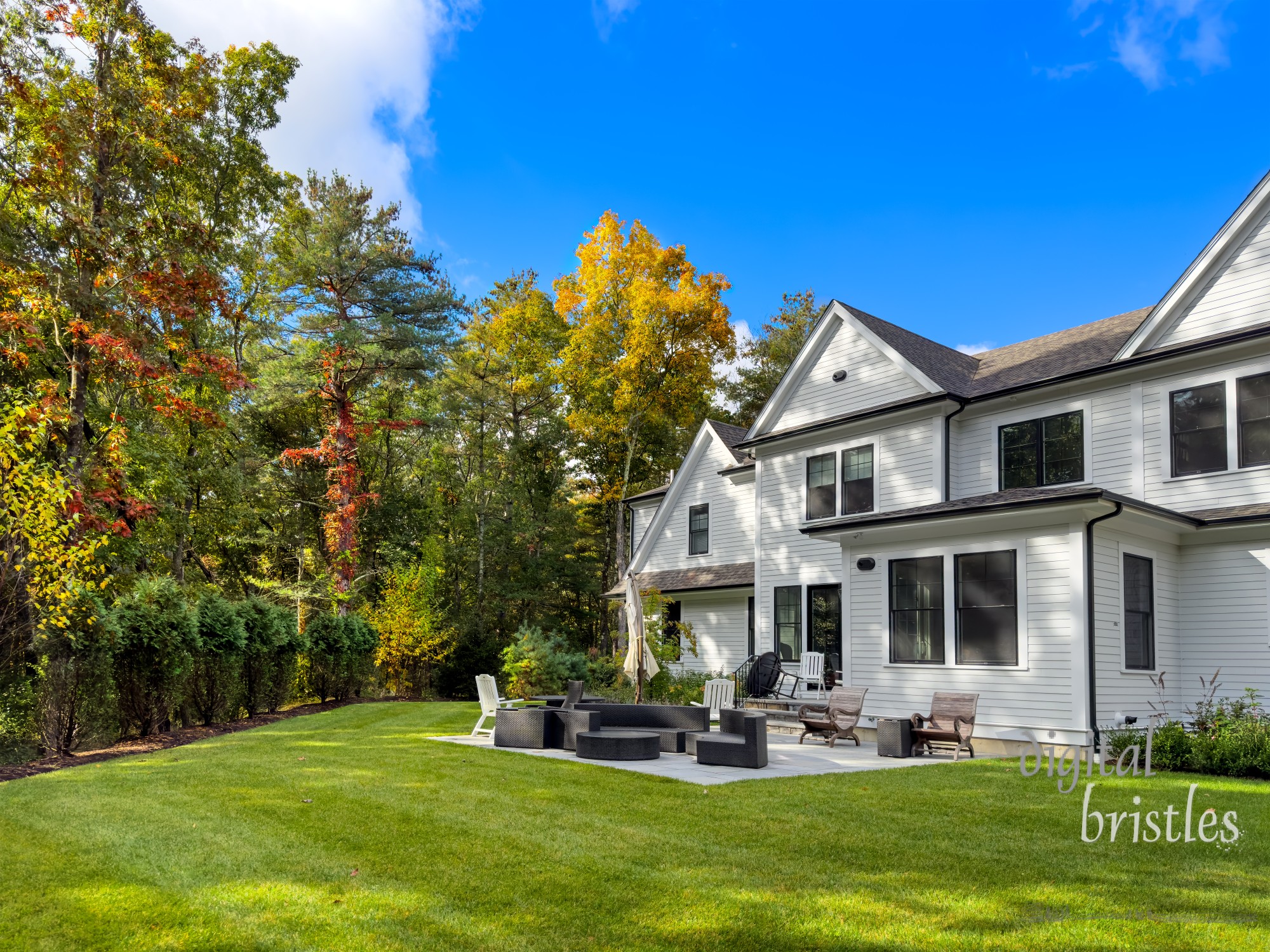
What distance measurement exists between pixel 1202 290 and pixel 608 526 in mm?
25185

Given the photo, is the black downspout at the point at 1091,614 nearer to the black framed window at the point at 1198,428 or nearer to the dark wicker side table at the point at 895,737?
the dark wicker side table at the point at 895,737

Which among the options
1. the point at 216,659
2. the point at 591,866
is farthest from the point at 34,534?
the point at 591,866

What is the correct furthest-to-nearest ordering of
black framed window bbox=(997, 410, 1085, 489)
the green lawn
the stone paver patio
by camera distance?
black framed window bbox=(997, 410, 1085, 489) → the stone paver patio → the green lawn

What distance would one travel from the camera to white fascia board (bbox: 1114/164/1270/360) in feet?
43.1

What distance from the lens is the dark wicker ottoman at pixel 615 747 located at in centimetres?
1086

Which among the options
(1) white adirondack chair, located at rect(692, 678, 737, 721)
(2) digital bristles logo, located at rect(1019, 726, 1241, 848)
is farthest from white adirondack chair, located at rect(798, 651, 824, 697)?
(2) digital bristles logo, located at rect(1019, 726, 1241, 848)

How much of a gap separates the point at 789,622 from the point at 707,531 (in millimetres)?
4743

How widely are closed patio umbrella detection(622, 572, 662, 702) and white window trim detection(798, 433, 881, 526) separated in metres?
4.86

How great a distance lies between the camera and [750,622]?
20.5 m

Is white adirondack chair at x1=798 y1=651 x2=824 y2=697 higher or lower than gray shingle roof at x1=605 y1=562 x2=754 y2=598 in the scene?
lower

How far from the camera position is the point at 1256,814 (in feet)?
24.4

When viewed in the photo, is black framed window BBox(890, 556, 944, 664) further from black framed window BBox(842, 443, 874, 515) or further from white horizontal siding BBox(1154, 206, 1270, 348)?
white horizontal siding BBox(1154, 206, 1270, 348)

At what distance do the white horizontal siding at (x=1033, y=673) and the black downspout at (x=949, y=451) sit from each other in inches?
104

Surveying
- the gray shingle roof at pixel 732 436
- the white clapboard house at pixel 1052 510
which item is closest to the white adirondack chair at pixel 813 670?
the white clapboard house at pixel 1052 510
